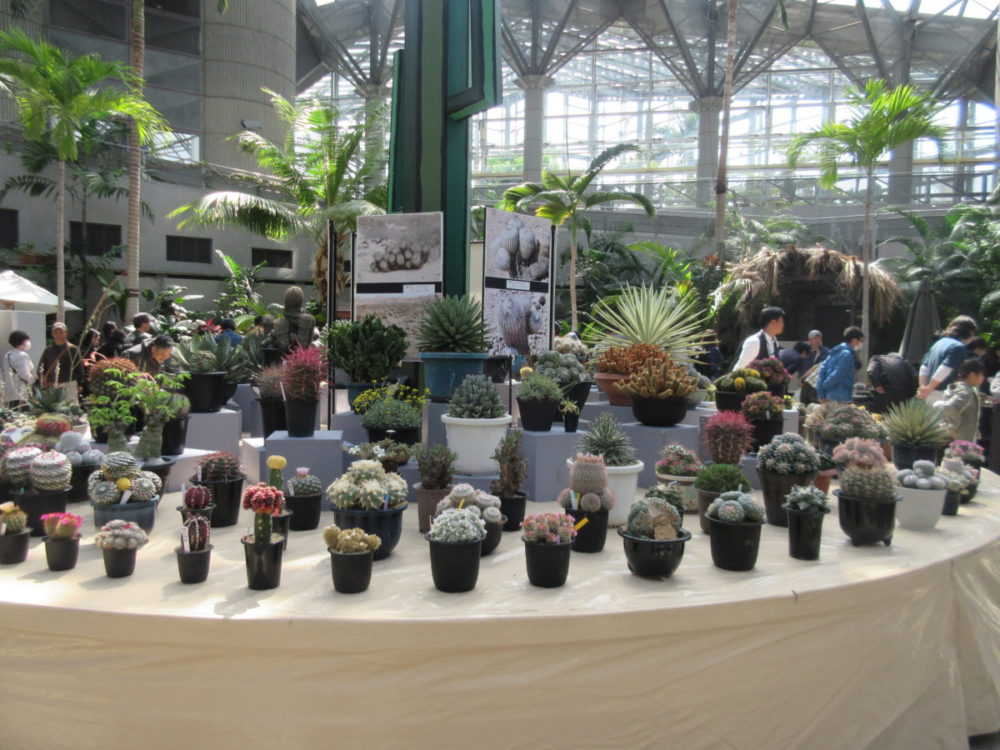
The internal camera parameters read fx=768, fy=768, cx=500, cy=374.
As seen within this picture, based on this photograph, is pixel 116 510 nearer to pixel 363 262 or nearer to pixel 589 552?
pixel 589 552

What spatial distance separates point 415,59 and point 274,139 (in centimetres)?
1620

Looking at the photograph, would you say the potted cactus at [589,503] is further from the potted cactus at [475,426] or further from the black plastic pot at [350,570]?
the black plastic pot at [350,570]

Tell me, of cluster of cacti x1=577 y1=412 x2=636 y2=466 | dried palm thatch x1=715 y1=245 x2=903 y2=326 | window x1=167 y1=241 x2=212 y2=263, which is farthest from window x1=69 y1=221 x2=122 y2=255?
cluster of cacti x1=577 y1=412 x2=636 y2=466

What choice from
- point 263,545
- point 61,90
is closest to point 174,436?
point 263,545

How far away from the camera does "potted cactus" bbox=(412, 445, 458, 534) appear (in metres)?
4.59

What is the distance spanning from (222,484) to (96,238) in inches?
623

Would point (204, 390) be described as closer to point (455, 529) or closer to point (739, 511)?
point (455, 529)

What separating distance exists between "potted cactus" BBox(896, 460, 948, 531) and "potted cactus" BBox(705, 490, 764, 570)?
1.31m

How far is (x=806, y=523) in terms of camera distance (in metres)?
3.98

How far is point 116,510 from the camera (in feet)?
14.3

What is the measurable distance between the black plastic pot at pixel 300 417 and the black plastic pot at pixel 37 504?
55.7 inches

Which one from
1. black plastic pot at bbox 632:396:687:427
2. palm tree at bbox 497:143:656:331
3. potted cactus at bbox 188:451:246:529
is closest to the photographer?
potted cactus at bbox 188:451:246:529

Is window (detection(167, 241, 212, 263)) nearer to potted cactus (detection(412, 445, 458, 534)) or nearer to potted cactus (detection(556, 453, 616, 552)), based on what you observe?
potted cactus (detection(412, 445, 458, 534))

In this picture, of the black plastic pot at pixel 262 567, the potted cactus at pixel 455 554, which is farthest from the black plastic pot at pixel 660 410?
the black plastic pot at pixel 262 567
